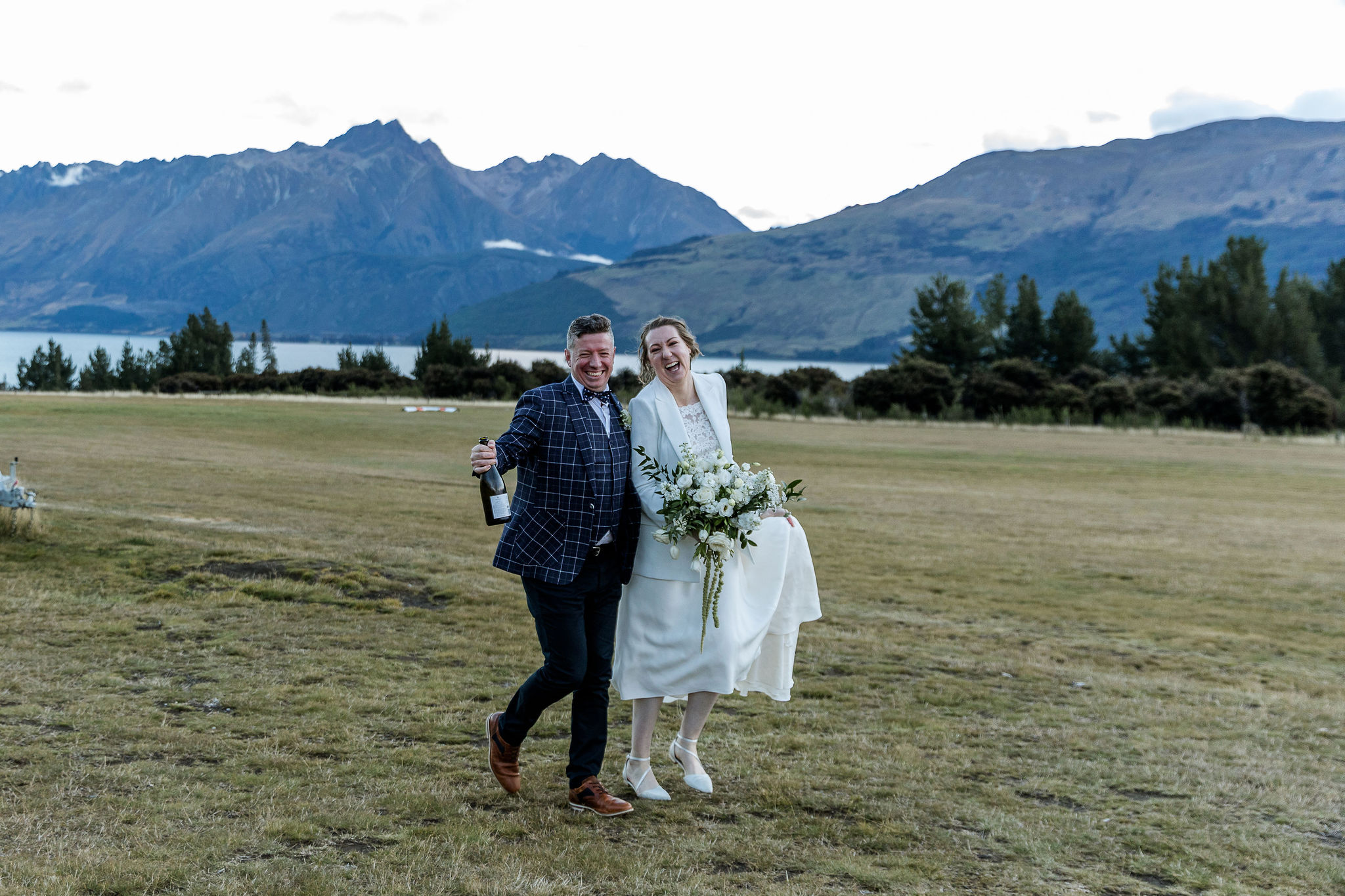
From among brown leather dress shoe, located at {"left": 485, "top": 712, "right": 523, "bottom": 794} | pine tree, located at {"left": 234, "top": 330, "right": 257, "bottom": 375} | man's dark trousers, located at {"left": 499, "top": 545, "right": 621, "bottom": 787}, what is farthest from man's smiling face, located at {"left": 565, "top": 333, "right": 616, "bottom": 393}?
A: pine tree, located at {"left": 234, "top": 330, "right": 257, "bottom": 375}

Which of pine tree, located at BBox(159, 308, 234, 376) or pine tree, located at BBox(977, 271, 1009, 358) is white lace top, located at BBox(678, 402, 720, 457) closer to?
pine tree, located at BBox(977, 271, 1009, 358)

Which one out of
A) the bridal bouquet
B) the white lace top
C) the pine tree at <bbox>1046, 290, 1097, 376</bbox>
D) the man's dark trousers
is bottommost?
the man's dark trousers

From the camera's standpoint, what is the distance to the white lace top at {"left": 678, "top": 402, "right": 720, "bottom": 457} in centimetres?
515

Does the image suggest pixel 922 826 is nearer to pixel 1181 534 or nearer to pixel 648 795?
pixel 648 795

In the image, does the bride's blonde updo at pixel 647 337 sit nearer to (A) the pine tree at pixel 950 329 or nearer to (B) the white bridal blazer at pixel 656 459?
(B) the white bridal blazer at pixel 656 459

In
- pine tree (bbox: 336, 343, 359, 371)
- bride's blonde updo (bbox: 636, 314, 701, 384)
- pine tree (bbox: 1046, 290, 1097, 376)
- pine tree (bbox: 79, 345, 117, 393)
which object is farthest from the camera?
pine tree (bbox: 336, 343, 359, 371)

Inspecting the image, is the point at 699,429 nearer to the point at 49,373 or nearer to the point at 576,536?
the point at 576,536

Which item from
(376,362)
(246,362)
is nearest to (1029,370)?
(376,362)

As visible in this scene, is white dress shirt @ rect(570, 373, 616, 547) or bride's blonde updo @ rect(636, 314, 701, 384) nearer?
white dress shirt @ rect(570, 373, 616, 547)

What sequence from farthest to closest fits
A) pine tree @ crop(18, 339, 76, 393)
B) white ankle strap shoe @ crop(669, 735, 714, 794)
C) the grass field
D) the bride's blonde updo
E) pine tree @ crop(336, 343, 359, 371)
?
pine tree @ crop(336, 343, 359, 371), pine tree @ crop(18, 339, 76, 393), white ankle strap shoe @ crop(669, 735, 714, 794), the bride's blonde updo, the grass field

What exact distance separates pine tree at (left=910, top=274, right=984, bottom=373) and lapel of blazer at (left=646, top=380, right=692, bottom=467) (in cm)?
6512

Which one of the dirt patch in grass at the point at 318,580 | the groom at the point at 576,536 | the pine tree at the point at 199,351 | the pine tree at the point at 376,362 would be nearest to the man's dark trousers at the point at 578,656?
the groom at the point at 576,536

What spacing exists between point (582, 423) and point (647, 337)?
2.14 feet

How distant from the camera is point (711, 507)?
472 cm
